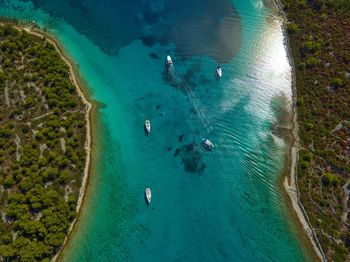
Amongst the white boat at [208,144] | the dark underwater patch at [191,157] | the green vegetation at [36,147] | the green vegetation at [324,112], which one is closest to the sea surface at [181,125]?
the dark underwater patch at [191,157]

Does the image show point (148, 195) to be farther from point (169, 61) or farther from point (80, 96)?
point (169, 61)

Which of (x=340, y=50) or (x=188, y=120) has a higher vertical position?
(x=340, y=50)

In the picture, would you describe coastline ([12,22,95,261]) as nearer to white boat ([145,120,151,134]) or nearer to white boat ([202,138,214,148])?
white boat ([145,120,151,134])

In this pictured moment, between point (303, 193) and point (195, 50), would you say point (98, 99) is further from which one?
point (303, 193)

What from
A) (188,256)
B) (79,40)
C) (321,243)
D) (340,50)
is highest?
(340,50)

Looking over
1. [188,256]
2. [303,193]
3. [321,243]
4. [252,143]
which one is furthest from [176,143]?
[321,243]

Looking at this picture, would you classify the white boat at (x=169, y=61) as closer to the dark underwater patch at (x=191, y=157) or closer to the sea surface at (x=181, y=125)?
the sea surface at (x=181, y=125)

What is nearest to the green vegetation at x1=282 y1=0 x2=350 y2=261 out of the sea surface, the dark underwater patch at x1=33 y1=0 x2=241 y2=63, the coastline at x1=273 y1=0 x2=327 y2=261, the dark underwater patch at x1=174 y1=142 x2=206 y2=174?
the coastline at x1=273 y1=0 x2=327 y2=261
